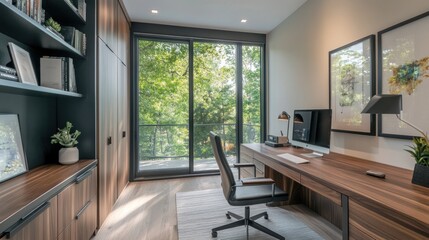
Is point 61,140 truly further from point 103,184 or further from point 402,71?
point 402,71

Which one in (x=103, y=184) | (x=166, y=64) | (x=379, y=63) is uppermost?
(x=166, y=64)

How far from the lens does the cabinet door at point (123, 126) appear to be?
3.17 metres

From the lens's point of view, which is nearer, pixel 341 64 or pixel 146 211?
pixel 341 64

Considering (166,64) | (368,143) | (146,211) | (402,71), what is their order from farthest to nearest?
(166,64)
(146,211)
(368,143)
(402,71)

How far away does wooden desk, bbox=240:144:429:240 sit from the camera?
1.03 metres

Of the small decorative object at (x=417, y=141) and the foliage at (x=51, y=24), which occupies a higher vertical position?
the foliage at (x=51, y=24)

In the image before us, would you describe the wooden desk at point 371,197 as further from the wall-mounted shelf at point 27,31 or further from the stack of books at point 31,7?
the stack of books at point 31,7

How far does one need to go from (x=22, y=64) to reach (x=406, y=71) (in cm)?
301

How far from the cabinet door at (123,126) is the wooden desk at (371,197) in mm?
2464

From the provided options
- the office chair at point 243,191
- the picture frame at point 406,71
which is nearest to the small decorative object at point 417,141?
the picture frame at point 406,71

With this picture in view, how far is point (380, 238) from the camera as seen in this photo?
3.76ft

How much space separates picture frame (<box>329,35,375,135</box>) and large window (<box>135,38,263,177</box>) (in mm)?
1954

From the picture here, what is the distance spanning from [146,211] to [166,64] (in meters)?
2.60

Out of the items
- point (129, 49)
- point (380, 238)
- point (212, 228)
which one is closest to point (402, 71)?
point (380, 238)
